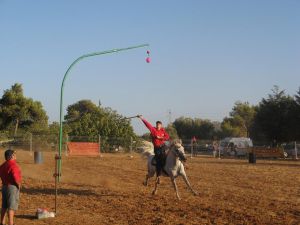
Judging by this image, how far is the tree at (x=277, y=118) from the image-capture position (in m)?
57.5

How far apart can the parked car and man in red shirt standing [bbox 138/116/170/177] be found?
36.0 meters

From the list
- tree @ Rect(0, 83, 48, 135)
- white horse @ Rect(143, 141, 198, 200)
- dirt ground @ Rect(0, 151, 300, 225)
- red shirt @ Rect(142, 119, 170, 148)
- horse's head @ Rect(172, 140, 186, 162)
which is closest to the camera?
dirt ground @ Rect(0, 151, 300, 225)

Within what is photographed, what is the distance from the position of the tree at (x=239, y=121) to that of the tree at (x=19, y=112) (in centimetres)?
4452

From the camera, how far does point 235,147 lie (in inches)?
2111

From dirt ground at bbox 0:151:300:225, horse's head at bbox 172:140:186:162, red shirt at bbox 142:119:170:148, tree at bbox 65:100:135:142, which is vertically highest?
tree at bbox 65:100:135:142

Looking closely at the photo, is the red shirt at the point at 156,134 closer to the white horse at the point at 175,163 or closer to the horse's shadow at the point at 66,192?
the white horse at the point at 175,163

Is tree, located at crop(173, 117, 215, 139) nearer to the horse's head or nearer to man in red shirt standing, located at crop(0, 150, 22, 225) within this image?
the horse's head

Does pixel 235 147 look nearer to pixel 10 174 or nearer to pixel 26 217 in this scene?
pixel 26 217

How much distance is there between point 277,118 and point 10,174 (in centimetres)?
5224

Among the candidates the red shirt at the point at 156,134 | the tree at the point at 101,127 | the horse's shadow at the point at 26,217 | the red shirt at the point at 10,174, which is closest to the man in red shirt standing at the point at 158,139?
the red shirt at the point at 156,134

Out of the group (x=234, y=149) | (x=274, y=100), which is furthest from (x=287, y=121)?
(x=234, y=149)

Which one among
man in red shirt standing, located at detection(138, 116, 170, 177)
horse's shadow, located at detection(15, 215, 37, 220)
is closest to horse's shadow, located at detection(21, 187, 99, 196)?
man in red shirt standing, located at detection(138, 116, 170, 177)

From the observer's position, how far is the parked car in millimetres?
52000

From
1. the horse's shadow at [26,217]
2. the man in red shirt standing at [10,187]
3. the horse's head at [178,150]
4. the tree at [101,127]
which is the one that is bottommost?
the horse's shadow at [26,217]
